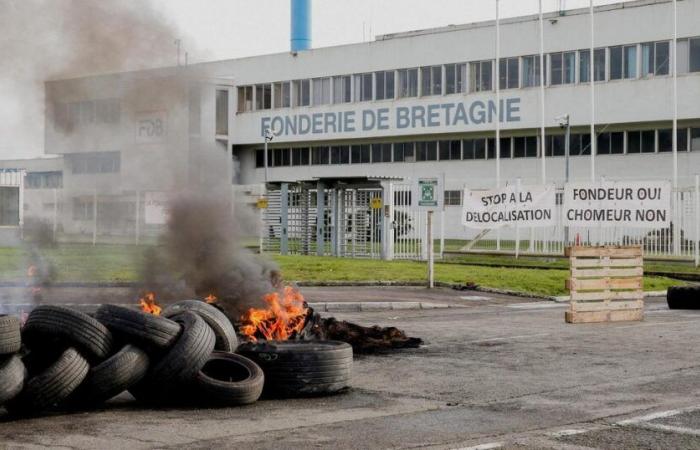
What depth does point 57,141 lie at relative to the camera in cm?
Answer: 1407

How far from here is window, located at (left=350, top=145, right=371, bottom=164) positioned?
6188 cm

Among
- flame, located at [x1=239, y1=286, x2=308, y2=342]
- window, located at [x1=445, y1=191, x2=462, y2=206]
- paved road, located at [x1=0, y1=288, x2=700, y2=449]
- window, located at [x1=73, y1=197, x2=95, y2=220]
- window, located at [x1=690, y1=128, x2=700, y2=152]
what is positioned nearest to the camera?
paved road, located at [x1=0, y1=288, x2=700, y2=449]

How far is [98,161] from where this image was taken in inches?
585

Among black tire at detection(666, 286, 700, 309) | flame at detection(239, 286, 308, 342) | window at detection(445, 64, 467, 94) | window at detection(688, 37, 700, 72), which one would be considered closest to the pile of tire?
flame at detection(239, 286, 308, 342)

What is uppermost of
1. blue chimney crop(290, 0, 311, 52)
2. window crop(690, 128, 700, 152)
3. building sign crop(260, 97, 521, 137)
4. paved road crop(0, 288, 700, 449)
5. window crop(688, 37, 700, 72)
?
blue chimney crop(290, 0, 311, 52)

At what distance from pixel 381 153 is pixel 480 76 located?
329 inches

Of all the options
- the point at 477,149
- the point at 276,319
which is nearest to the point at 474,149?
the point at 477,149

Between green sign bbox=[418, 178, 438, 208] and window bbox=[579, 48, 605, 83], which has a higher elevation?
window bbox=[579, 48, 605, 83]

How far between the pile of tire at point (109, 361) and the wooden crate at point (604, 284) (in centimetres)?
955

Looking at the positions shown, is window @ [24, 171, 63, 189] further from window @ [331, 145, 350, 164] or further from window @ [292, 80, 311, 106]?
window @ [292, 80, 311, 106]

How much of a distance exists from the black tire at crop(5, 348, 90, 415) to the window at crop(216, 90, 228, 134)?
8.19 m

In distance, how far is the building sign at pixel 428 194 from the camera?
84.6ft

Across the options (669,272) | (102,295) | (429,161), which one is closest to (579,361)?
(102,295)

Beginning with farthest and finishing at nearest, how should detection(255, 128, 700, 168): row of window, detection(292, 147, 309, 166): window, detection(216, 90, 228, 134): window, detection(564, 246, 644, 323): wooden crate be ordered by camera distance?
1. detection(292, 147, 309, 166): window
2. detection(255, 128, 700, 168): row of window
3. detection(564, 246, 644, 323): wooden crate
4. detection(216, 90, 228, 134): window
